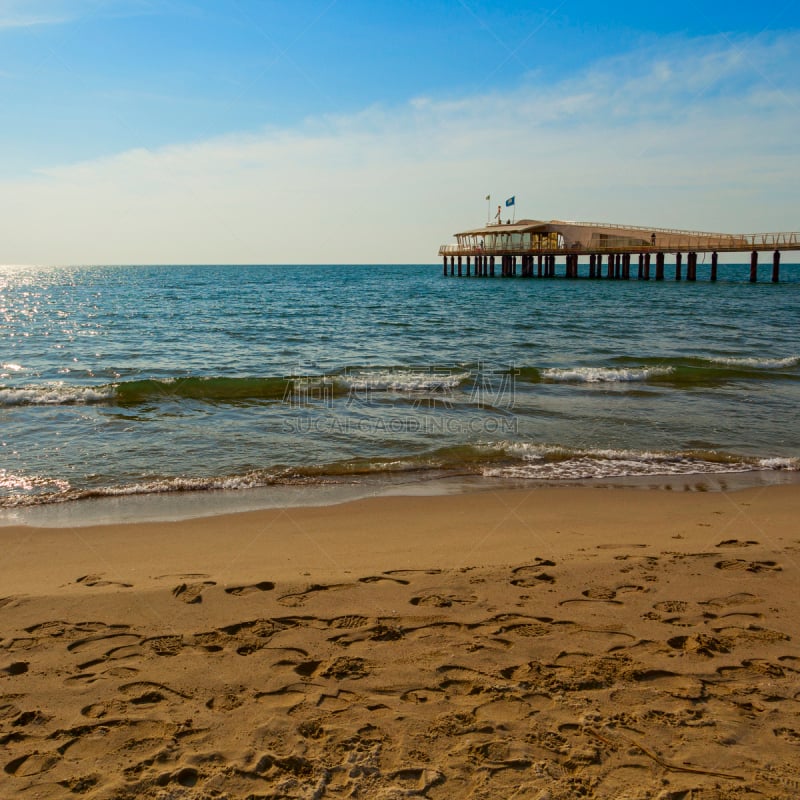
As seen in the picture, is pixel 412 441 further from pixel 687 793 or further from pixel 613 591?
pixel 687 793

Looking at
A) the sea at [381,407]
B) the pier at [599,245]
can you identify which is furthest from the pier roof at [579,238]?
the sea at [381,407]

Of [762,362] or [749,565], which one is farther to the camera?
[762,362]

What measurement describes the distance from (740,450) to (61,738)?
30.7ft

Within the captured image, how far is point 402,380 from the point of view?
1594 cm

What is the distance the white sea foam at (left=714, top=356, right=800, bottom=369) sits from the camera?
17878mm

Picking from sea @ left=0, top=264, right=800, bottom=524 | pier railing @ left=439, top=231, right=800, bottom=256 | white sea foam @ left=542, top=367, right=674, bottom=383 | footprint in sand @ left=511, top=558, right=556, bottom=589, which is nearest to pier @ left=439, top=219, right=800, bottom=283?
pier railing @ left=439, top=231, right=800, bottom=256

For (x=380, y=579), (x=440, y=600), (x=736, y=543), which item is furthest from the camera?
(x=736, y=543)

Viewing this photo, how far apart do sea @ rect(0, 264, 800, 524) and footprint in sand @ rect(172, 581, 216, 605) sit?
2.34 m

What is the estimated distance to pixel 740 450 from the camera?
973cm

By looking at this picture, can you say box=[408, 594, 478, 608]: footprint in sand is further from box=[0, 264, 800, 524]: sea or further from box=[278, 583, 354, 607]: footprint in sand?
box=[0, 264, 800, 524]: sea

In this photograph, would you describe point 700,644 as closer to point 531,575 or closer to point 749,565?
point 531,575

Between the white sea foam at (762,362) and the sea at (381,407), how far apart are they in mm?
103

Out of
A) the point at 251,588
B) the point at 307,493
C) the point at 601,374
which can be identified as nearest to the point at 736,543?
the point at 251,588

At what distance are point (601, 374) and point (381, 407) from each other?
6527 mm
